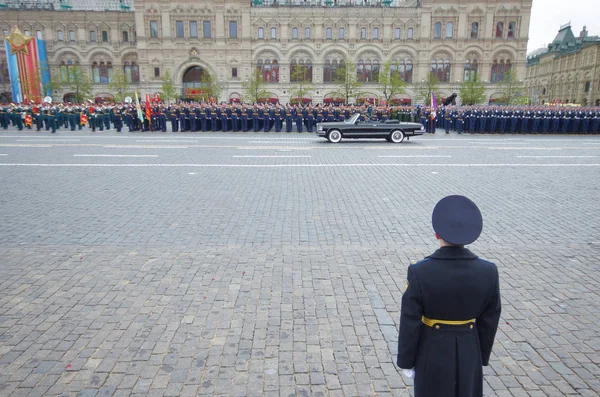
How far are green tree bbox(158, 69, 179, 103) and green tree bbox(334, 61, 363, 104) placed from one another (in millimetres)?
20618

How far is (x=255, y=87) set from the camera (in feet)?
165

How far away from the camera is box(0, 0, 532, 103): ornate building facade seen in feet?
178

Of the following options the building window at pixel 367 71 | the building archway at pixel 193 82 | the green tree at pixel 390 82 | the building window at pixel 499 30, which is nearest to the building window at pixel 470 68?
the building window at pixel 499 30

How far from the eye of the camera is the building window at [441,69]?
5578 centimetres

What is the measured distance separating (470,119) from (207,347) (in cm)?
2585

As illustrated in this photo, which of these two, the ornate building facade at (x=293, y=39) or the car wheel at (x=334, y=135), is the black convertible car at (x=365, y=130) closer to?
the car wheel at (x=334, y=135)

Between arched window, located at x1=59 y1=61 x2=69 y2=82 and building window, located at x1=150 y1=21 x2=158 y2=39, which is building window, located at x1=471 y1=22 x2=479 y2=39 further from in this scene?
arched window, located at x1=59 y1=61 x2=69 y2=82

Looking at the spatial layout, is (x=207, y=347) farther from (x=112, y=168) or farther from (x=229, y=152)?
(x=229, y=152)

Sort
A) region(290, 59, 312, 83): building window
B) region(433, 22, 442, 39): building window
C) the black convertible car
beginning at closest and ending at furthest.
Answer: the black convertible car
region(433, 22, 442, 39): building window
region(290, 59, 312, 83): building window

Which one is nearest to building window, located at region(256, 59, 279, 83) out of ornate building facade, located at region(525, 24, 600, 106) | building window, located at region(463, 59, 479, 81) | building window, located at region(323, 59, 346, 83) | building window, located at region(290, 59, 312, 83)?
building window, located at region(290, 59, 312, 83)

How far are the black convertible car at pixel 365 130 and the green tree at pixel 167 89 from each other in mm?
37042

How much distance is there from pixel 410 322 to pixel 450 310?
0.23 m

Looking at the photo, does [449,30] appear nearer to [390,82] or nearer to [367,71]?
[390,82]

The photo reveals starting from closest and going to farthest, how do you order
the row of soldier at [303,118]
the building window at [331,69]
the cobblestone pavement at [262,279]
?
the cobblestone pavement at [262,279] < the row of soldier at [303,118] < the building window at [331,69]
